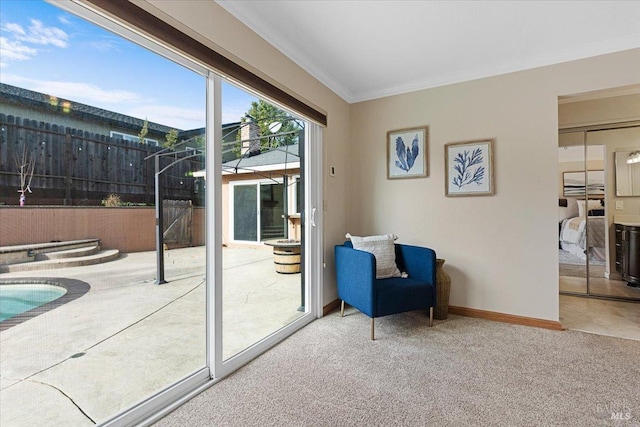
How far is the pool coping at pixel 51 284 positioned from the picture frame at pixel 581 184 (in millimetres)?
4796

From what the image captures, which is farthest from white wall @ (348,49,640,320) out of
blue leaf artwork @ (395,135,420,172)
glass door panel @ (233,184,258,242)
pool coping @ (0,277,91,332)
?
pool coping @ (0,277,91,332)

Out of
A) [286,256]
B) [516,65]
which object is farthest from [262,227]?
[516,65]

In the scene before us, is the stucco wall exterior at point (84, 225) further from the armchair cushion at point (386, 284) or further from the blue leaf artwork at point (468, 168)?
the blue leaf artwork at point (468, 168)

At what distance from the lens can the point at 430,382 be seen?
74.9 inches

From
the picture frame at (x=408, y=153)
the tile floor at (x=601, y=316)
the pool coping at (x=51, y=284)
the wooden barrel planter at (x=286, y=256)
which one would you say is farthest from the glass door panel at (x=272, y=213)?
the tile floor at (x=601, y=316)

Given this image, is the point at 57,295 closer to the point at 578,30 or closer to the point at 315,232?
the point at 315,232

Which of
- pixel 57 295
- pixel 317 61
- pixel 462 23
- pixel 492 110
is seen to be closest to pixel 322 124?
pixel 317 61

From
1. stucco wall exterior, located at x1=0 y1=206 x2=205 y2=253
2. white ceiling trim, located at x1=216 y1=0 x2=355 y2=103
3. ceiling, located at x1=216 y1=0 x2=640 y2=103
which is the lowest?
stucco wall exterior, located at x1=0 y1=206 x2=205 y2=253

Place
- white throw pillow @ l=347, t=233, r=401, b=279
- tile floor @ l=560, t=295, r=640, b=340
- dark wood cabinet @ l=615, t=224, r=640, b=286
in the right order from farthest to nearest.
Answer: dark wood cabinet @ l=615, t=224, r=640, b=286, white throw pillow @ l=347, t=233, r=401, b=279, tile floor @ l=560, t=295, r=640, b=340

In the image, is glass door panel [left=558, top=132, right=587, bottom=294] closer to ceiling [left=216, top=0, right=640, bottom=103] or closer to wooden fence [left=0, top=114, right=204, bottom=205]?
ceiling [left=216, top=0, right=640, bottom=103]

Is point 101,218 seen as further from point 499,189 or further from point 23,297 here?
point 499,189

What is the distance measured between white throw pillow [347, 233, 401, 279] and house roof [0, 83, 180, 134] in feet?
6.65

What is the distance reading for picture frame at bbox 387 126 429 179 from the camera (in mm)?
3307

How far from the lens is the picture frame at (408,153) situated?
3.31m
